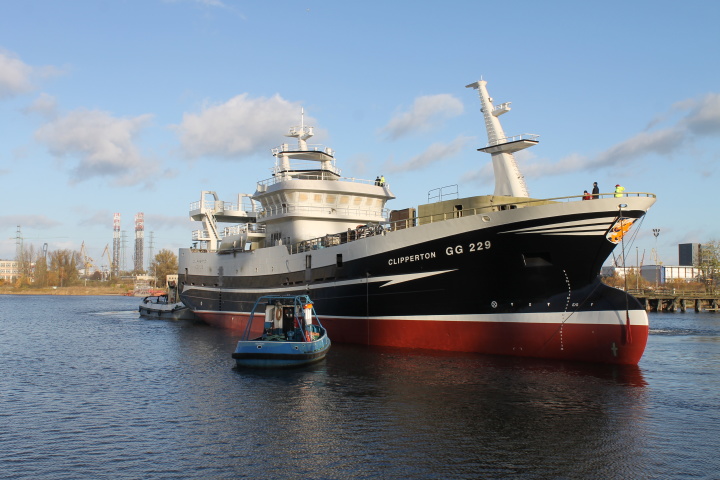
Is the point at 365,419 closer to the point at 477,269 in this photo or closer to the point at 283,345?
the point at 283,345

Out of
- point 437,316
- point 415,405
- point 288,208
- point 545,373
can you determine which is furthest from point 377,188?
point 415,405

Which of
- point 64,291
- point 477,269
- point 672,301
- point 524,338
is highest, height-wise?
point 477,269

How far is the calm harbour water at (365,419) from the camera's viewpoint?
43.2 ft

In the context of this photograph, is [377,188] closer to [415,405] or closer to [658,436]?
[415,405]

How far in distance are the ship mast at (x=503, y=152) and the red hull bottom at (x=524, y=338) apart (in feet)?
27.4

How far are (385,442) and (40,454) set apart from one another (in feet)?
26.2

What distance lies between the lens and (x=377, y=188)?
3997 cm

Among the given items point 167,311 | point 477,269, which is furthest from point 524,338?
point 167,311

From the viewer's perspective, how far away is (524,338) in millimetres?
25375

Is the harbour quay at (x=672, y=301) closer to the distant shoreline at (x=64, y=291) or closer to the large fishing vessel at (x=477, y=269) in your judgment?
the large fishing vessel at (x=477, y=269)

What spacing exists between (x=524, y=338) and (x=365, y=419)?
35.4 ft

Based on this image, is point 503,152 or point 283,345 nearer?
point 283,345

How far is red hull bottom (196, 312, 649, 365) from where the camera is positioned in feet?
79.2

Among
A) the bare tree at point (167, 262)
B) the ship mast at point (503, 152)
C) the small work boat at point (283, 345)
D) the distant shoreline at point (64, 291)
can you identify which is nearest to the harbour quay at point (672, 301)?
the ship mast at point (503, 152)
